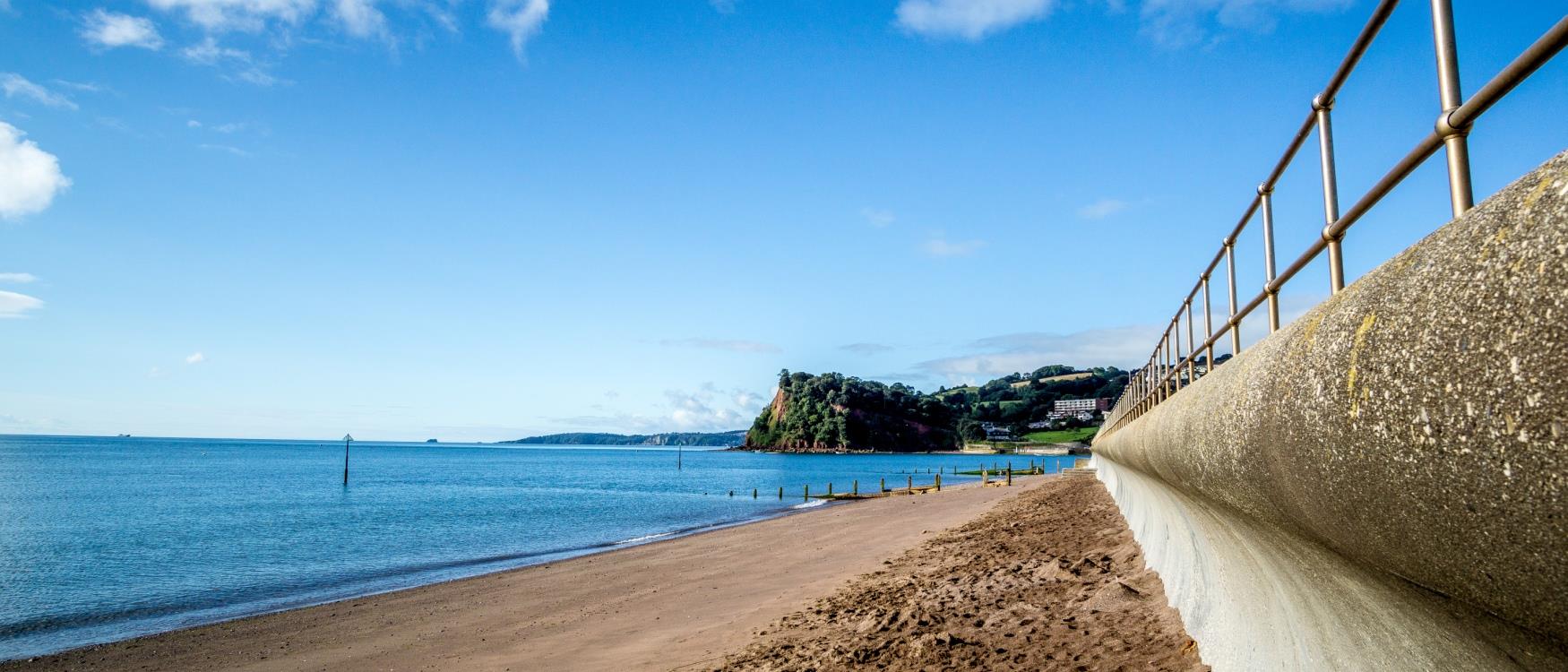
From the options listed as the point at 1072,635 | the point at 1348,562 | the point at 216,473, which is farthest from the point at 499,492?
the point at 1348,562

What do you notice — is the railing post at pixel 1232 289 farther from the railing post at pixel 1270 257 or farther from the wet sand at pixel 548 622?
the wet sand at pixel 548 622

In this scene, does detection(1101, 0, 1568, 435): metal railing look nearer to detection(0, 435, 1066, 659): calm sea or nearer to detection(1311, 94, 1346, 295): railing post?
detection(1311, 94, 1346, 295): railing post

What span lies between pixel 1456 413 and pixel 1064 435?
185 metres

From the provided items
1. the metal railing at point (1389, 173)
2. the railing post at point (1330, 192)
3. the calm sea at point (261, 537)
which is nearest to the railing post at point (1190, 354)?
the metal railing at point (1389, 173)

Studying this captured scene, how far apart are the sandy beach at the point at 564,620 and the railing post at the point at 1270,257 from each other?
11.1ft

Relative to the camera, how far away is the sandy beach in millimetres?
13180

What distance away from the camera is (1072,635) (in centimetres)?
777

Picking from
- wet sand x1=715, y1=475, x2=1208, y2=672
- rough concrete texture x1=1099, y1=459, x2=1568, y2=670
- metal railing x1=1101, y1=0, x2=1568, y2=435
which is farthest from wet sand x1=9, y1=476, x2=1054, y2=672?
metal railing x1=1101, y1=0, x2=1568, y2=435

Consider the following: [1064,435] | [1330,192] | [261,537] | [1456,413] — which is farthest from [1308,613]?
[1064,435]

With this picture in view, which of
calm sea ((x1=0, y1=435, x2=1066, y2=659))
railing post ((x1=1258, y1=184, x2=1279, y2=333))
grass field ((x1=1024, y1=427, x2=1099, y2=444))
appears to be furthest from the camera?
grass field ((x1=1024, y1=427, x2=1099, y2=444))

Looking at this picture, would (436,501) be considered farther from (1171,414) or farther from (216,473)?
(1171,414)

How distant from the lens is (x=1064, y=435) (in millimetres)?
177000

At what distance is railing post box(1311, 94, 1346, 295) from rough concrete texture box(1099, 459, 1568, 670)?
1022mm

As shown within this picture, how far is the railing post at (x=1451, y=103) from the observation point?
215cm
